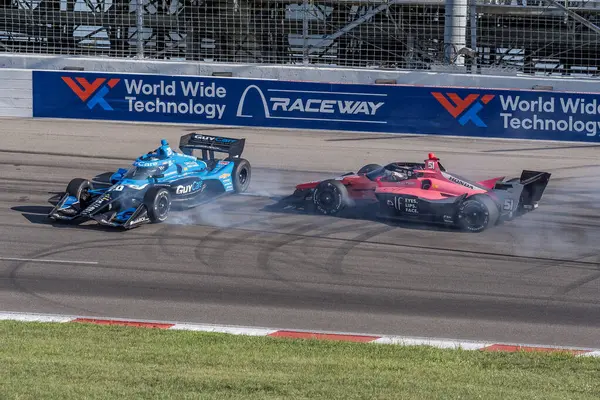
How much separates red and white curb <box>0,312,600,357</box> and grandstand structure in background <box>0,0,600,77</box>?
1564cm

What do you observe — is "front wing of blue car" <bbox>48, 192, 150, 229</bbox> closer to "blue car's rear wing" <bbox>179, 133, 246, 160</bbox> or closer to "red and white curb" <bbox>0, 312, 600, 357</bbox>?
"blue car's rear wing" <bbox>179, 133, 246, 160</bbox>

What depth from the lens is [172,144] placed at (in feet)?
65.8

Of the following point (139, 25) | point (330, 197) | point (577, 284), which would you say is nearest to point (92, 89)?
point (139, 25)

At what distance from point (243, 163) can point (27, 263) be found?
204 inches

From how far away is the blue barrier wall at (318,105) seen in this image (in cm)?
2098

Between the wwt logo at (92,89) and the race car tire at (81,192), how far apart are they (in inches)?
336

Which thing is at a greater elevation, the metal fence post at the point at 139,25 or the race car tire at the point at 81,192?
the metal fence post at the point at 139,25

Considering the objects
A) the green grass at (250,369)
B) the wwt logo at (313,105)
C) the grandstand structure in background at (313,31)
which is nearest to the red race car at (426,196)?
the green grass at (250,369)

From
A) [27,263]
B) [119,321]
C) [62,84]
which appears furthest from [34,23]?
[119,321]

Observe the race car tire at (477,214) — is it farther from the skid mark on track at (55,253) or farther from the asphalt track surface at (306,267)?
the skid mark on track at (55,253)

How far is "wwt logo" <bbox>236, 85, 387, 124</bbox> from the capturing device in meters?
21.8

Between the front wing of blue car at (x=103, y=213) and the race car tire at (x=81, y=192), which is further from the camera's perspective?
the race car tire at (x=81, y=192)

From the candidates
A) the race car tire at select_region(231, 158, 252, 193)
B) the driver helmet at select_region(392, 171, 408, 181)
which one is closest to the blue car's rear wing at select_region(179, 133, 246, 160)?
the race car tire at select_region(231, 158, 252, 193)

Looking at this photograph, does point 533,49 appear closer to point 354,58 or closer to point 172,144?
point 354,58
